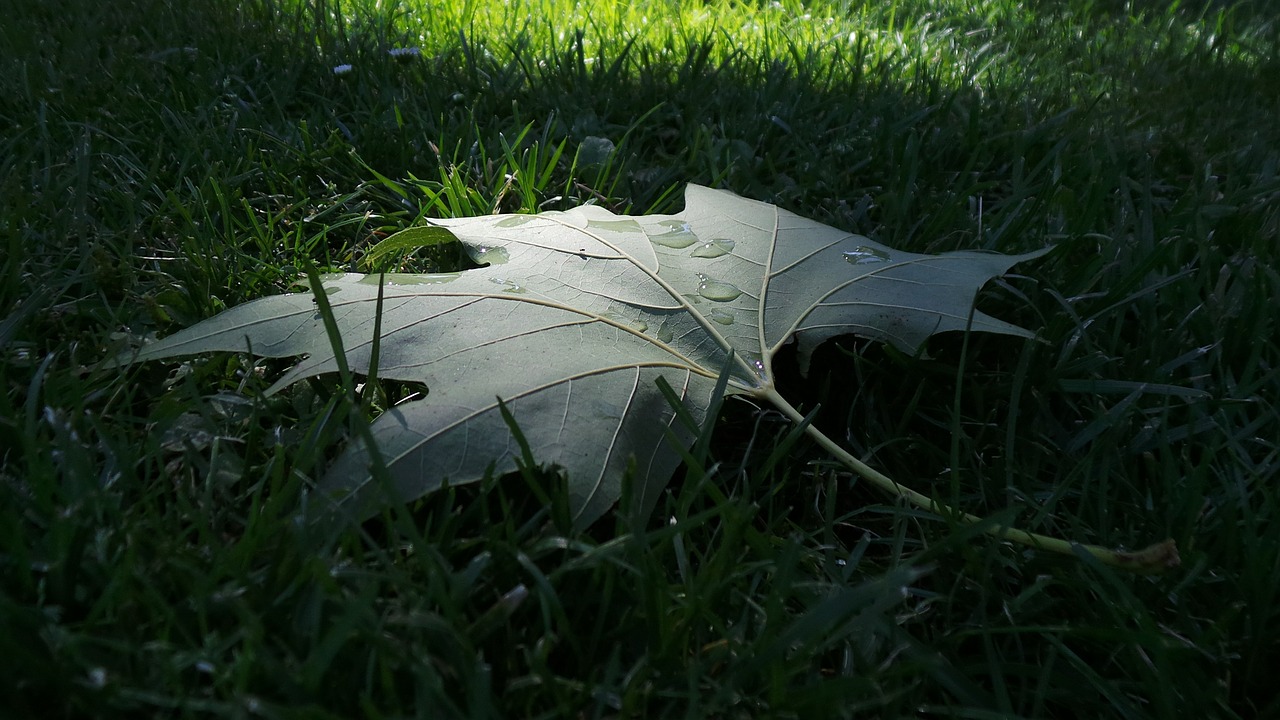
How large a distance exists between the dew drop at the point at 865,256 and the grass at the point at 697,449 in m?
0.15

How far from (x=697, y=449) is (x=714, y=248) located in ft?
1.34

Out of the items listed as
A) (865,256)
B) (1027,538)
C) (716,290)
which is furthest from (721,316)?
(1027,538)

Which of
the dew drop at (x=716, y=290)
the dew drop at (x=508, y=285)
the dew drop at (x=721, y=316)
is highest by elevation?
the dew drop at (x=508, y=285)

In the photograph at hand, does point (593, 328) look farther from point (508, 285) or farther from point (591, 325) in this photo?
point (508, 285)

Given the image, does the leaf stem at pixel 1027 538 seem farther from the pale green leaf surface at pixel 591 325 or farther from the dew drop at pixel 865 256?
the dew drop at pixel 865 256

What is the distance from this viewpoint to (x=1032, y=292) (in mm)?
1411

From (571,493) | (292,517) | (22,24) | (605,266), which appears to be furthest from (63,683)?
(22,24)

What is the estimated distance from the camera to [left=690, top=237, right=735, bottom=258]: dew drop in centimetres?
125

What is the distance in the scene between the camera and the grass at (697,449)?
75cm

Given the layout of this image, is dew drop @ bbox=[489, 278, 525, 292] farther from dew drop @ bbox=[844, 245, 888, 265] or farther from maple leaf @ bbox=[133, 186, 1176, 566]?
dew drop @ bbox=[844, 245, 888, 265]

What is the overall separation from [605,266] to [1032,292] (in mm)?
758

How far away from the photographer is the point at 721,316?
45.3 inches

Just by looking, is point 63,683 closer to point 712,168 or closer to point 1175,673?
point 1175,673

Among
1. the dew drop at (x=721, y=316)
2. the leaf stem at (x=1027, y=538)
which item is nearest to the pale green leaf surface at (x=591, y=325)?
the dew drop at (x=721, y=316)
